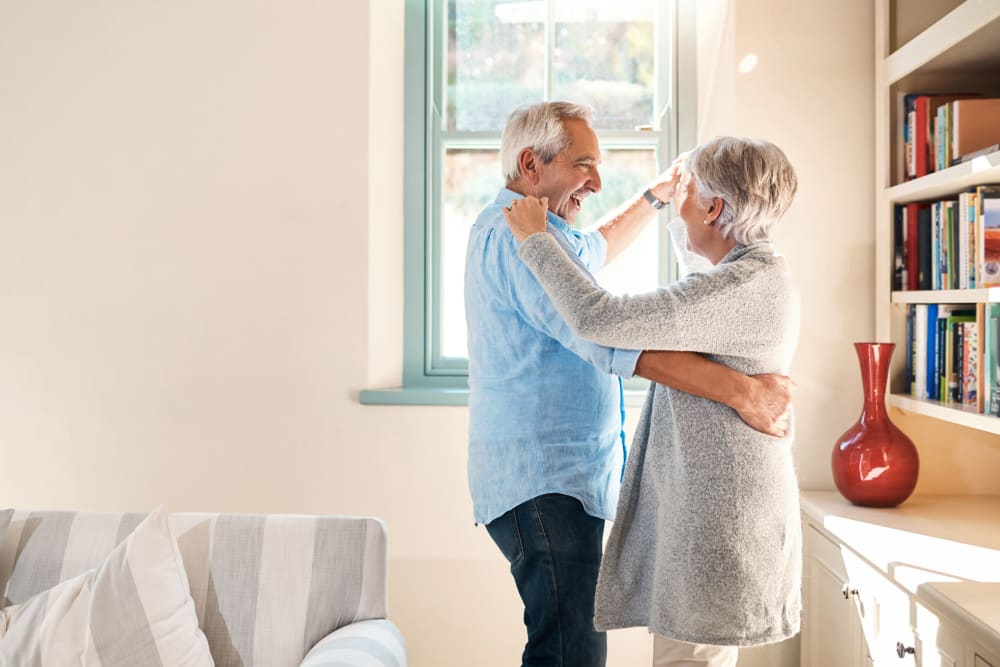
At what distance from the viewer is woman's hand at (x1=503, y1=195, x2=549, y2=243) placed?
1549 millimetres

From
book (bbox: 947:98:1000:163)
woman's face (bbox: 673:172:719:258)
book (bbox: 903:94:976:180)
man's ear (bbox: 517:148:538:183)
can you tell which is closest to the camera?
woman's face (bbox: 673:172:719:258)

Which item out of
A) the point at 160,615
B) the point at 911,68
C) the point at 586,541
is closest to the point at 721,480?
the point at 586,541

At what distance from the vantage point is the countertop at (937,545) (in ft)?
4.68

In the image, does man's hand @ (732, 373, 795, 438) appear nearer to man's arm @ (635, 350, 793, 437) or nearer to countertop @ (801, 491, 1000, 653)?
man's arm @ (635, 350, 793, 437)

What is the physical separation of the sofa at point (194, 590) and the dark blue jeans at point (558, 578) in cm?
27

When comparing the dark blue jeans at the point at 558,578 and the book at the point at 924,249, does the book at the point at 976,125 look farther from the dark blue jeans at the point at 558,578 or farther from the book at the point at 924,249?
the dark blue jeans at the point at 558,578

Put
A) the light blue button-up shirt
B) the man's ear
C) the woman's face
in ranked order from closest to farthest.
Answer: the woman's face
the light blue button-up shirt
the man's ear

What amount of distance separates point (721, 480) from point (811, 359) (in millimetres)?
1089

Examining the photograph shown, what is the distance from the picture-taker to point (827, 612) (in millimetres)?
2104

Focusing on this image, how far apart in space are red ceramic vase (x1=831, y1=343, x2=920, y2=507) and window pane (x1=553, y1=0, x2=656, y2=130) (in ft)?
3.57

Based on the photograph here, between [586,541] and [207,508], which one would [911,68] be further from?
[207,508]

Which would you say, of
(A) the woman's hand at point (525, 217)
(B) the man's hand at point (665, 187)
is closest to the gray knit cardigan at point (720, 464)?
(A) the woman's hand at point (525, 217)

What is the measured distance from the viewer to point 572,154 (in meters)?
1.69

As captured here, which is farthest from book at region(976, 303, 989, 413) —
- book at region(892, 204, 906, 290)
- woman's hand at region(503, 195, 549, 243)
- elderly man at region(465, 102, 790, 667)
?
woman's hand at region(503, 195, 549, 243)
